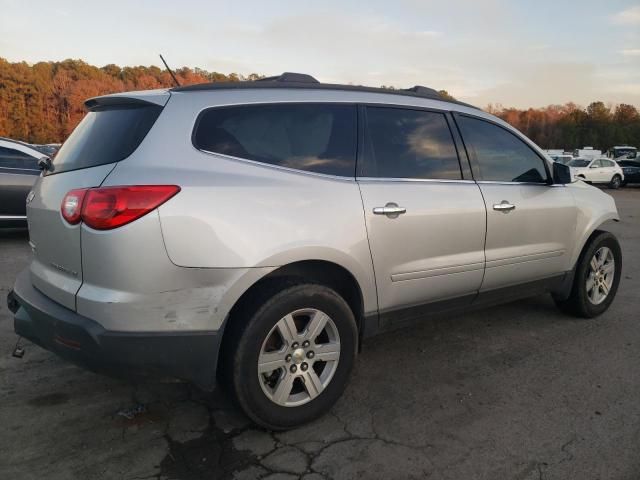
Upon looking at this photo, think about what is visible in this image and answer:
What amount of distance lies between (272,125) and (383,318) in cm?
130

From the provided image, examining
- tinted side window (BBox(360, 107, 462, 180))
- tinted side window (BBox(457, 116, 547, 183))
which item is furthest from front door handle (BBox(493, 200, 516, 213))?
tinted side window (BBox(360, 107, 462, 180))

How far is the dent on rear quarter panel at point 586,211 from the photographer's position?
428 cm

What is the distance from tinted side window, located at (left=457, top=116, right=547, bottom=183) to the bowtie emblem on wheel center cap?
1849 mm

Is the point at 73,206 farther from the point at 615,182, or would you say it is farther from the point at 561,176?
the point at 615,182

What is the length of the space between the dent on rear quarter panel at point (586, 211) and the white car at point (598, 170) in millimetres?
Result: 22725

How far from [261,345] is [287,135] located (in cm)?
111

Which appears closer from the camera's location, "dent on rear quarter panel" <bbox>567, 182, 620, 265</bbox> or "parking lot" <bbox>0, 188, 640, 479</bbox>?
"parking lot" <bbox>0, 188, 640, 479</bbox>

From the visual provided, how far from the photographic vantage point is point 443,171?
3420 mm

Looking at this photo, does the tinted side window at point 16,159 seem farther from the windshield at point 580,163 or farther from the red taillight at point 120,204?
the windshield at point 580,163

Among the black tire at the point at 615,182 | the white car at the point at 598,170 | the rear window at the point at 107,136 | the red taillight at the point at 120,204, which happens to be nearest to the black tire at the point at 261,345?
the red taillight at the point at 120,204

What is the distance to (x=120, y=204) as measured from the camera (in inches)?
87.7

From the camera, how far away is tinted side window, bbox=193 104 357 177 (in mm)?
2559

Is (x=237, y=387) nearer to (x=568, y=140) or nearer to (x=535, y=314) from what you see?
(x=535, y=314)

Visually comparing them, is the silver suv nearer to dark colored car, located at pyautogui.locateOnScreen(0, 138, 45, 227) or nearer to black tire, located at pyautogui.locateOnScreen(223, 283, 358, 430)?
black tire, located at pyautogui.locateOnScreen(223, 283, 358, 430)
